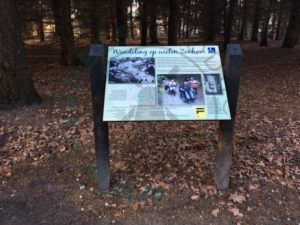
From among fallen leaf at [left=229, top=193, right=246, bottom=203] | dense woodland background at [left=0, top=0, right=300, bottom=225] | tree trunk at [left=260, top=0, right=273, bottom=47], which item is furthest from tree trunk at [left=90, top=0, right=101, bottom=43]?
fallen leaf at [left=229, top=193, right=246, bottom=203]

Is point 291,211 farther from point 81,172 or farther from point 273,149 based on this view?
point 81,172

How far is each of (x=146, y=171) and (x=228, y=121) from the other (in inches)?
55.3

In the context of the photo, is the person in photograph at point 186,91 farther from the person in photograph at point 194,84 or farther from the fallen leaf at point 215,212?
the fallen leaf at point 215,212

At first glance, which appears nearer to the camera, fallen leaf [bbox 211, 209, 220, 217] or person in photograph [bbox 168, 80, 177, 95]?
person in photograph [bbox 168, 80, 177, 95]

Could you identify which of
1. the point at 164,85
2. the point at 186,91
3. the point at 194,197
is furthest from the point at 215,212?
the point at 164,85

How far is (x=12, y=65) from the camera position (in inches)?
244

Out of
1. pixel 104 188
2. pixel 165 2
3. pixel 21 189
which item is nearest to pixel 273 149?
pixel 104 188

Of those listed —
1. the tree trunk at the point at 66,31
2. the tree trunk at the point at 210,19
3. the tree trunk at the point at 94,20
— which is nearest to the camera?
the tree trunk at the point at 66,31

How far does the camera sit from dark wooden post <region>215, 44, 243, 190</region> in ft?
11.4

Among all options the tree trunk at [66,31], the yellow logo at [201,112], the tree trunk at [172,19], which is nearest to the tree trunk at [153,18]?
the tree trunk at [172,19]

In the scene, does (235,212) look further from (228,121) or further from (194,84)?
(194,84)

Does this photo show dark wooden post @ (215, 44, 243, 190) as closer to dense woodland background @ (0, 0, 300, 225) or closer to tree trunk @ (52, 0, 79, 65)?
dense woodland background @ (0, 0, 300, 225)

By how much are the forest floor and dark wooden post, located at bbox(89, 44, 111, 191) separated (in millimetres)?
244

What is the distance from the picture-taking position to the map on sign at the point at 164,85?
3.43 meters
